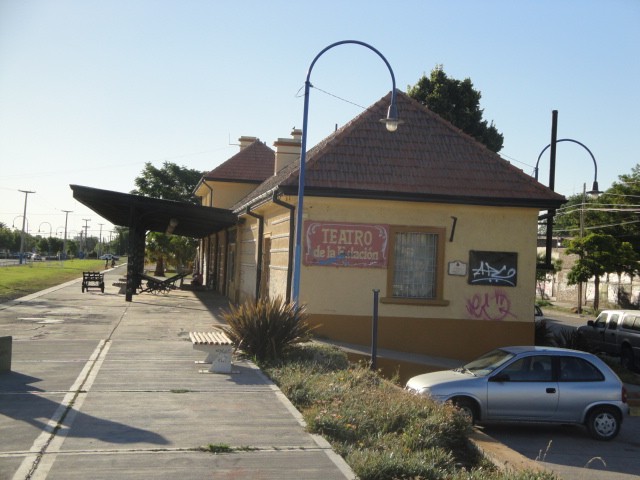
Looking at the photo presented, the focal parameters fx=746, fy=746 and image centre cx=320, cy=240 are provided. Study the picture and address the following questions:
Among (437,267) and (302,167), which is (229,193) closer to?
(437,267)

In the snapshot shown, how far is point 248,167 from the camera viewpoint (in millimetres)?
36938

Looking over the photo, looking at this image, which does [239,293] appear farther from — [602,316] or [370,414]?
[370,414]

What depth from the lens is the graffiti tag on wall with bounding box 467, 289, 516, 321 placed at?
693 inches

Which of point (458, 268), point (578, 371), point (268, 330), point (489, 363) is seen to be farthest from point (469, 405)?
point (458, 268)

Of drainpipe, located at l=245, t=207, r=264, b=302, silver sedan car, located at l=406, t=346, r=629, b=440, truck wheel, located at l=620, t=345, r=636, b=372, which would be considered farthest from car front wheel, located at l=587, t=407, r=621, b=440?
drainpipe, located at l=245, t=207, r=264, b=302

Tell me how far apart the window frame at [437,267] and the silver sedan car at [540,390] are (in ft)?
17.8

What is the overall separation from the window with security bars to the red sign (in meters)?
0.45

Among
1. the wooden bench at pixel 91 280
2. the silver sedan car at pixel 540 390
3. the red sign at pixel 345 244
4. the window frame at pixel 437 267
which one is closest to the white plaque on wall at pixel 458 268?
the window frame at pixel 437 267

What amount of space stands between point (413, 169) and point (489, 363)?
276 inches

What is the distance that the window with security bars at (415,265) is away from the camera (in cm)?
1733

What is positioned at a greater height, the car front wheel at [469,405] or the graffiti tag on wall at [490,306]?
the graffiti tag on wall at [490,306]

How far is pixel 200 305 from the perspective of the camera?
2603 centimetres

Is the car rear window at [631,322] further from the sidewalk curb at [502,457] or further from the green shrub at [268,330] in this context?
the sidewalk curb at [502,457]

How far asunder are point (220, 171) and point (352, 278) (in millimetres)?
20380
